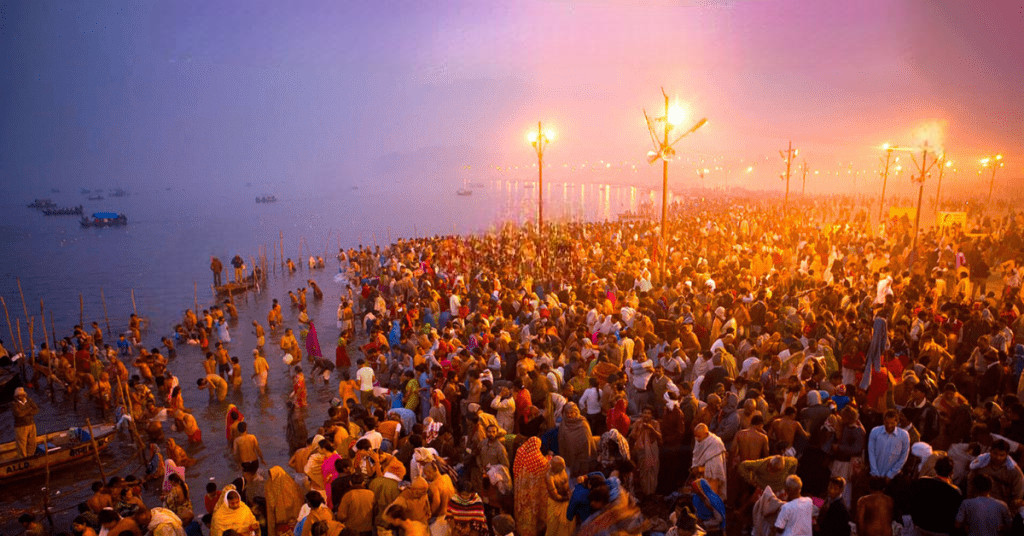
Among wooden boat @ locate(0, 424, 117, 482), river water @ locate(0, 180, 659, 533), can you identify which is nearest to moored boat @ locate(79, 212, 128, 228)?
river water @ locate(0, 180, 659, 533)

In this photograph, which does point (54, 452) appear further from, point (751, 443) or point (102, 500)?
point (751, 443)

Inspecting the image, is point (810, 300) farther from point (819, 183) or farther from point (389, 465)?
point (819, 183)

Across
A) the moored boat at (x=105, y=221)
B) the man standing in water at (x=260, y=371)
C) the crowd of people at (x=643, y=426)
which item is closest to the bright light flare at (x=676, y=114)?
the crowd of people at (x=643, y=426)

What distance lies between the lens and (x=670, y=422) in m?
6.23

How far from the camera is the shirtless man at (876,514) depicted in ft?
14.6

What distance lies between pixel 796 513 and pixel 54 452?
37.4ft

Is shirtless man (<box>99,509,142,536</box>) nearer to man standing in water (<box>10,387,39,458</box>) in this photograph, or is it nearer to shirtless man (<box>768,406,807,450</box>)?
man standing in water (<box>10,387,39,458</box>)

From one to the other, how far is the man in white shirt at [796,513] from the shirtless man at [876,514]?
549mm

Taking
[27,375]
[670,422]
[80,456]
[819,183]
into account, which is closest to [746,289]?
[670,422]

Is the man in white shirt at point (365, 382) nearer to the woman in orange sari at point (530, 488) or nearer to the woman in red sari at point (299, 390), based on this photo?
the woman in red sari at point (299, 390)

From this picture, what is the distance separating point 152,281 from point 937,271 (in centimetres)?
4432

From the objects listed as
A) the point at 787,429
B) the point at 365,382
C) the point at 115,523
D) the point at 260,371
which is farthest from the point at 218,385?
the point at 787,429

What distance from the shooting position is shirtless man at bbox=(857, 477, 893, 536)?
14.6 feet

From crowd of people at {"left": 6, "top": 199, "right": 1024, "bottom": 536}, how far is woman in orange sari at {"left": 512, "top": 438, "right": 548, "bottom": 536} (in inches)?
0.8
